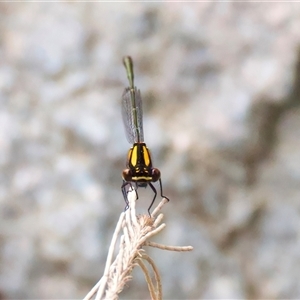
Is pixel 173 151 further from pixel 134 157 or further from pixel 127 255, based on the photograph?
pixel 127 255

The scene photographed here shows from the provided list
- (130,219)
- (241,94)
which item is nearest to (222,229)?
(241,94)

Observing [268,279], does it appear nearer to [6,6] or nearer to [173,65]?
[173,65]

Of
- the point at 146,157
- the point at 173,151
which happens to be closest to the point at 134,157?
the point at 146,157

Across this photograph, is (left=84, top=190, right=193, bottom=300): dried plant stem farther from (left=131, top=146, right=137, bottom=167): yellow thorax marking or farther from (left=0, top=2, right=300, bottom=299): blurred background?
(left=0, top=2, right=300, bottom=299): blurred background

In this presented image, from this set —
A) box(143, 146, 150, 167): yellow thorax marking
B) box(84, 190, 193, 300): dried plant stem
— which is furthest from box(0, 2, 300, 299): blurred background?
box(84, 190, 193, 300): dried plant stem

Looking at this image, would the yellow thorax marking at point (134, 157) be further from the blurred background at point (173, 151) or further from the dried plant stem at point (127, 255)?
the blurred background at point (173, 151)

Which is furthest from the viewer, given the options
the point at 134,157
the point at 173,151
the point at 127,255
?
the point at 173,151

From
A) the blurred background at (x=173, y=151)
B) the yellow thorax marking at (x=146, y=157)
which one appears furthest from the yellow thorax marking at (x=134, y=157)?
the blurred background at (x=173, y=151)

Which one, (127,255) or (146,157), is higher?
(146,157)

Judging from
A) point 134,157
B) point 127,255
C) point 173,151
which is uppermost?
point 173,151
